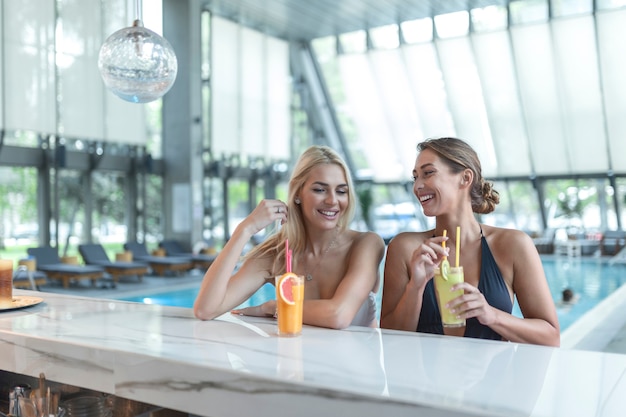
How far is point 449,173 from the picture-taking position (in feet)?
6.71

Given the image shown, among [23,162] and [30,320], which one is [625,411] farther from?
[23,162]

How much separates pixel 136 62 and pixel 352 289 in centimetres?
152

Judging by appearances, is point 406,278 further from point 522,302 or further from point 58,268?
point 58,268

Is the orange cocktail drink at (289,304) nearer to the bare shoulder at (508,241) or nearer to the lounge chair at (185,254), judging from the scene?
the bare shoulder at (508,241)

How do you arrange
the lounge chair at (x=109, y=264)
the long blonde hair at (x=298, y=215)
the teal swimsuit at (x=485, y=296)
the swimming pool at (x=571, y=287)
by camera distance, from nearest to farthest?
the teal swimsuit at (x=485, y=296), the long blonde hair at (x=298, y=215), the swimming pool at (x=571, y=287), the lounge chair at (x=109, y=264)

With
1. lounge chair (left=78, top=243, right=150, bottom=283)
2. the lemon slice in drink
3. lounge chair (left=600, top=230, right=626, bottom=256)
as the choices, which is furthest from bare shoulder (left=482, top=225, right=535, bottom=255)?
lounge chair (left=600, top=230, right=626, bottom=256)

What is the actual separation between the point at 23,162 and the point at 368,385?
37.8 feet

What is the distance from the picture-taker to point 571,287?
10.6 m

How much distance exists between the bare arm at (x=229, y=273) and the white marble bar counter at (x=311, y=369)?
0.10 metres

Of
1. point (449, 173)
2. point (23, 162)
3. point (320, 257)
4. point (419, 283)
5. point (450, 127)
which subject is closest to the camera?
point (419, 283)

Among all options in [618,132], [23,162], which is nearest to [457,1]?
[618,132]

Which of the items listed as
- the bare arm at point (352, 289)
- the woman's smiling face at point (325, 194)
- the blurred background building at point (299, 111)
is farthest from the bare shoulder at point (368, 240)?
the blurred background building at point (299, 111)

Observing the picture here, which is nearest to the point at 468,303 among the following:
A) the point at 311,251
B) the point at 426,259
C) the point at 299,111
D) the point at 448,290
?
the point at 448,290

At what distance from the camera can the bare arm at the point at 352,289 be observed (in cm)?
175
